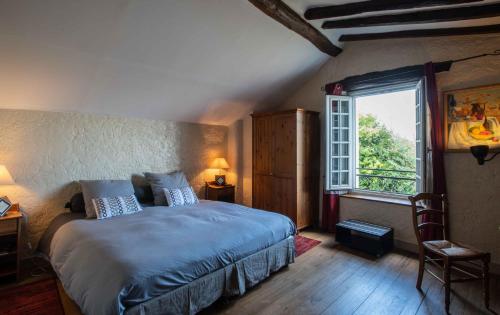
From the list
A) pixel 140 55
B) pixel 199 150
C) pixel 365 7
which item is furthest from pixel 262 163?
pixel 365 7

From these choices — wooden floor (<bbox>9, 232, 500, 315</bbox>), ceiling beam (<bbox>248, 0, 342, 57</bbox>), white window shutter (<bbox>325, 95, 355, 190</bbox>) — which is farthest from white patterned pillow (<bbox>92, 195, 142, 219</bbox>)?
white window shutter (<bbox>325, 95, 355, 190</bbox>)

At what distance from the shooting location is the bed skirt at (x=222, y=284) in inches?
66.6

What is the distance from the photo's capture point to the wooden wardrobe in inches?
151

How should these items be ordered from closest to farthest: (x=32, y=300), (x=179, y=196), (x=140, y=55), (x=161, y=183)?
(x=32, y=300) < (x=140, y=55) < (x=179, y=196) < (x=161, y=183)

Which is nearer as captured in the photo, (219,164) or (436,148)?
(436,148)

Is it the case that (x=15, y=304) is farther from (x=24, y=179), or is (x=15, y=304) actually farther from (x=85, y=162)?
(x=85, y=162)

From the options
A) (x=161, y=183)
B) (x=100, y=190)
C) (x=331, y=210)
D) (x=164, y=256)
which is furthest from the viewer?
(x=331, y=210)

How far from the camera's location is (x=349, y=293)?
7.43 ft

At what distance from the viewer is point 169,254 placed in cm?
183

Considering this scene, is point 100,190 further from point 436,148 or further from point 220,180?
point 436,148

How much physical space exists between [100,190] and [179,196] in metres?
0.90

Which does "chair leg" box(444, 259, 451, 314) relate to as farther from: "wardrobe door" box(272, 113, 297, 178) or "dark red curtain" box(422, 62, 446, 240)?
"wardrobe door" box(272, 113, 297, 178)

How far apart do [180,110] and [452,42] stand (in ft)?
11.6

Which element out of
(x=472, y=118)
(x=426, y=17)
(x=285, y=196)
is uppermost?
(x=426, y=17)
